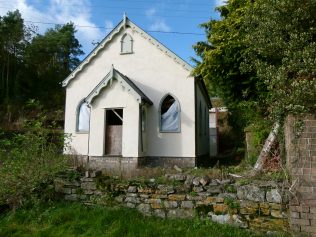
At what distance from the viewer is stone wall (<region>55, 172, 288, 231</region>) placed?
6.07 metres

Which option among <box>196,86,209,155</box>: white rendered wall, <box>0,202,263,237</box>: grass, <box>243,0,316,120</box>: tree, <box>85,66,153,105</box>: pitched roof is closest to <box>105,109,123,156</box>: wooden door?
<box>85,66,153,105</box>: pitched roof

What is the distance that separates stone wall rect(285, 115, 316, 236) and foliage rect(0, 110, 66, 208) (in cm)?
555

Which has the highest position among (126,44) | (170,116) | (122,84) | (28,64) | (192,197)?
(28,64)

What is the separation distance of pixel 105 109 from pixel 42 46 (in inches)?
1425

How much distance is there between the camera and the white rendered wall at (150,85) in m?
14.8

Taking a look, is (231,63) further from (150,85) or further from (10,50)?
(10,50)

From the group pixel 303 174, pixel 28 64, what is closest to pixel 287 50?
pixel 303 174

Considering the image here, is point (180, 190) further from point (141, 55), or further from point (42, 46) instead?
point (42, 46)

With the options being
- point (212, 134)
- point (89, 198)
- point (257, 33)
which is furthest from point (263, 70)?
point (212, 134)

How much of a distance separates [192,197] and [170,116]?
867 centimetres

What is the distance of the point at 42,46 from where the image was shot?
4612 centimetres

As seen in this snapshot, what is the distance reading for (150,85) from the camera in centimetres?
1555

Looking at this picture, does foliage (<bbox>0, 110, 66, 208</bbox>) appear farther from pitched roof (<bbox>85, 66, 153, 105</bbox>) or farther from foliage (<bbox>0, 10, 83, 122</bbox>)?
foliage (<bbox>0, 10, 83, 122</bbox>)

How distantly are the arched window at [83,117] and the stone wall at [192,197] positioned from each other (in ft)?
28.7
